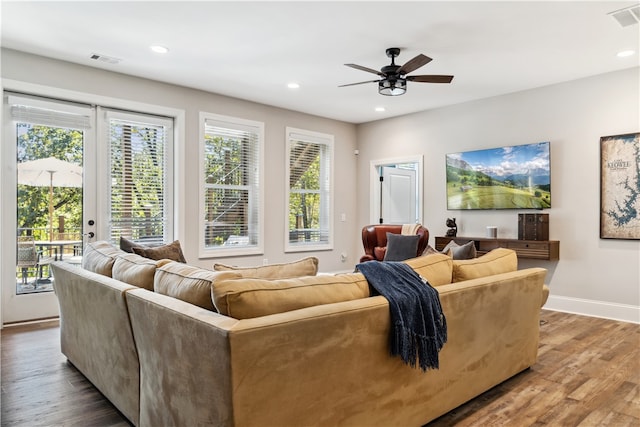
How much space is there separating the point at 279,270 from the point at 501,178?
13.9 ft

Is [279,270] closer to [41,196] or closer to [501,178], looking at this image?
[41,196]

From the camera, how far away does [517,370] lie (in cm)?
270

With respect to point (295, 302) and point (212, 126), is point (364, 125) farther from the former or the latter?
point (295, 302)

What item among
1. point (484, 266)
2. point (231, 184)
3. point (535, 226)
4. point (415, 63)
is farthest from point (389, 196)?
point (484, 266)

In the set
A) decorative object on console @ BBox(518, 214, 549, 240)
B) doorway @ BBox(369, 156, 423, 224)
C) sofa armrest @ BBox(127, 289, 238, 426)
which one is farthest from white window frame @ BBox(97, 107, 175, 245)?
decorative object on console @ BBox(518, 214, 549, 240)

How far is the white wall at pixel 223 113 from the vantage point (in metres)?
4.27

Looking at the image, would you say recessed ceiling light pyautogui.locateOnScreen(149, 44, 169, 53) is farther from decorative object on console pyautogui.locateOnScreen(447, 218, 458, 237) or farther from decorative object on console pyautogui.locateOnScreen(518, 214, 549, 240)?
decorative object on console pyautogui.locateOnScreen(518, 214, 549, 240)

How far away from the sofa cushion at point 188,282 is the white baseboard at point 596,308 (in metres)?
4.57

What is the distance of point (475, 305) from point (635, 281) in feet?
10.8

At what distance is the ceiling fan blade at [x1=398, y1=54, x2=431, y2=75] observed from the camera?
3388mm

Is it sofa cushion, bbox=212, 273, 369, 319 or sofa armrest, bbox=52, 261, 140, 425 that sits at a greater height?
sofa cushion, bbox=212, 273, 369, 319

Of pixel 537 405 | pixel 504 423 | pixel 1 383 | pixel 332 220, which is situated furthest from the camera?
pixel 332 220

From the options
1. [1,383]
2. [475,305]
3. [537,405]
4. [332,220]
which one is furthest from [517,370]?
[332,220]

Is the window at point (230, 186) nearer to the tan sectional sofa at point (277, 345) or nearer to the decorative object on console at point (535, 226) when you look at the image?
the tan sectional sofa at point (277, 345)
